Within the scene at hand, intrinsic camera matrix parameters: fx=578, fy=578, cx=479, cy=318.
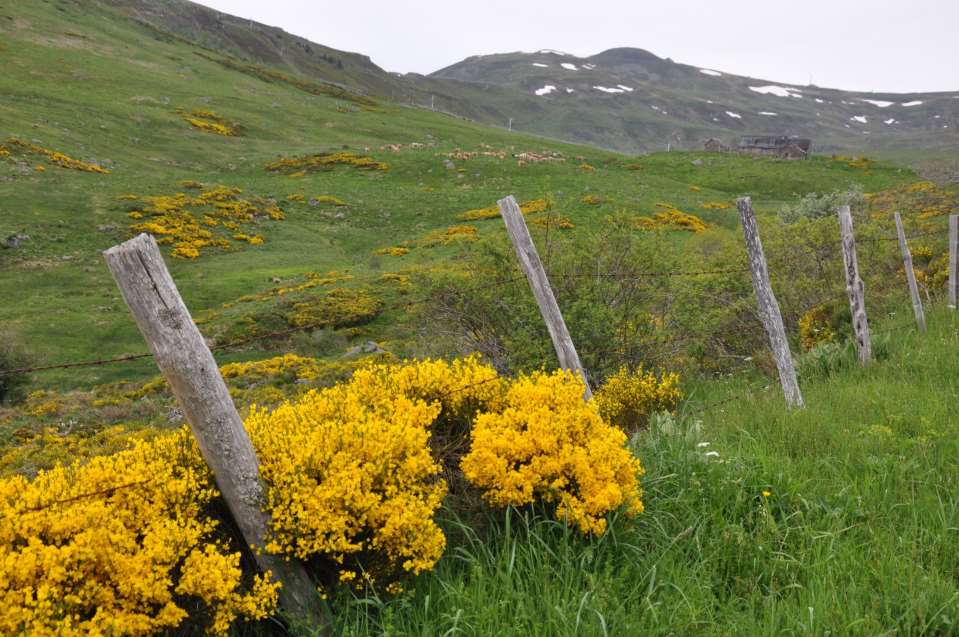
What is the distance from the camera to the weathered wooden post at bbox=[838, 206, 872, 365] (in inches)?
286

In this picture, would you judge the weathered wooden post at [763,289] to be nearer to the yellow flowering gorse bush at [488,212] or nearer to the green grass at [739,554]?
the green grass at [739,554]

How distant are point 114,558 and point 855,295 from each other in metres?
8.12

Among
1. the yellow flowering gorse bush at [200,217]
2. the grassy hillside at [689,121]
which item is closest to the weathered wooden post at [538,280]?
the yellow flowering gorse bush at [200,217]

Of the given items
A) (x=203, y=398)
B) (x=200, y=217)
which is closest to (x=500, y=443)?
(x=203, y=398)

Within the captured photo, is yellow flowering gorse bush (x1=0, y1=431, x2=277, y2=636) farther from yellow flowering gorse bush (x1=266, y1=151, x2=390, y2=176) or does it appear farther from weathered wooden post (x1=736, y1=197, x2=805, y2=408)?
yellow flowering gorse bush (x1=266, y1=151, x2=390, y2=176)

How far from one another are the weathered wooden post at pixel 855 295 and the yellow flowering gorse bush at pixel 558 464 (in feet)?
16.4

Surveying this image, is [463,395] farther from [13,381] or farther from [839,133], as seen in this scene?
[839,133]

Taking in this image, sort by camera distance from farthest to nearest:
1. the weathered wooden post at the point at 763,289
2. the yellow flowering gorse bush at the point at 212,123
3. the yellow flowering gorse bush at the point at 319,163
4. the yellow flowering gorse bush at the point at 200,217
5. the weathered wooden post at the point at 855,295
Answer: the yellow flowering gorse bush at the point at 212,123 < the yellow flowering gorse bush at the point at 319,163 < the yellow flowering gorse bush at the point at 200,217 < the weathered wooden post at the point at 855,295 < the weathered wooden post at the point at 763,289

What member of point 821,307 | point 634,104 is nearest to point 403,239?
point 821,307

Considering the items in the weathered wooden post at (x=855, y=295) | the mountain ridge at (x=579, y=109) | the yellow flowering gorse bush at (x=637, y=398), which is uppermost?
the mountain ridge at (x=579, y=109)

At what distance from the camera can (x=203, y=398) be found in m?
3.27

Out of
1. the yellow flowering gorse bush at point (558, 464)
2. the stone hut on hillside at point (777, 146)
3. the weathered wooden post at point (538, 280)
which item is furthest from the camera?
the stone hut on hillside at point (777, 146)

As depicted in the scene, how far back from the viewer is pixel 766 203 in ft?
121

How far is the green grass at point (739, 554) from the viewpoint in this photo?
118 inches
